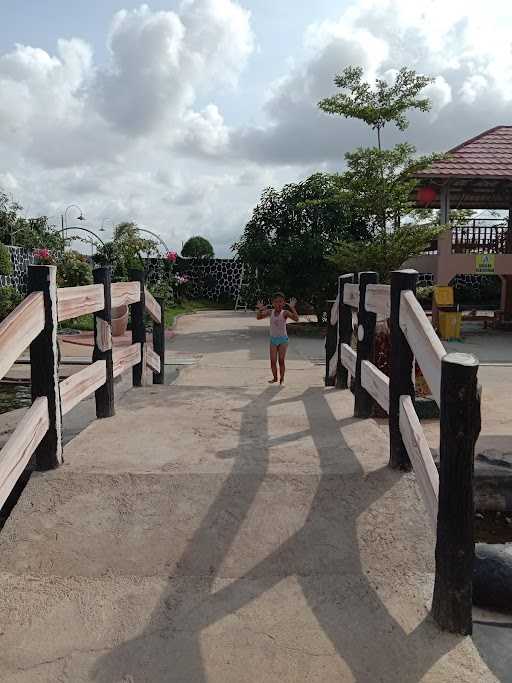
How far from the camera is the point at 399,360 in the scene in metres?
3.09

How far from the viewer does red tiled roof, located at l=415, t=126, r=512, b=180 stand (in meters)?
14.2

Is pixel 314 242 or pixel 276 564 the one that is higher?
pixel 314 242

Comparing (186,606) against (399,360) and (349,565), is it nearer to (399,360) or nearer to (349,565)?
(349,565)

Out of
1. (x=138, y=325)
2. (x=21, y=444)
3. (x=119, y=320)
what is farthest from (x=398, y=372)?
(x=119, y=320)

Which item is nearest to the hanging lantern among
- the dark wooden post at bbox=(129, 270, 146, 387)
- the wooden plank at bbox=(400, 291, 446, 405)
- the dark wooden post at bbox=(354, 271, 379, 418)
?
the dark wooden post at bbox=(129, 270, 146, 387)

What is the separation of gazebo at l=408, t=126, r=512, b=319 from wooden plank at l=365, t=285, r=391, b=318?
36.5 ft

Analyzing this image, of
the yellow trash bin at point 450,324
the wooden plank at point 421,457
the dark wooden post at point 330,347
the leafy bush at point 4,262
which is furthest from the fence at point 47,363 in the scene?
the yellow trash bin at point 450,324

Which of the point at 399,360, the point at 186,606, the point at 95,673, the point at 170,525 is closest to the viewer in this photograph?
the point at 95,673

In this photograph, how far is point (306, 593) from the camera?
221 cm

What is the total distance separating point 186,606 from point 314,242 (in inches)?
481

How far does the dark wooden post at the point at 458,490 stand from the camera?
2025 millimetres

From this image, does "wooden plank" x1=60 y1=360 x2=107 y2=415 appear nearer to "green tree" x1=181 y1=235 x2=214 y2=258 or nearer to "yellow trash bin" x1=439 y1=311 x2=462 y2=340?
"yellow trash bin" x1=439 y1=311 x2=462 y2=340

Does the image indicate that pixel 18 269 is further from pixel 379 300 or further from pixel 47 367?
pixel 379 300

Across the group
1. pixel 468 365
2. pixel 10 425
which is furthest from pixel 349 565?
pixel 10 425
